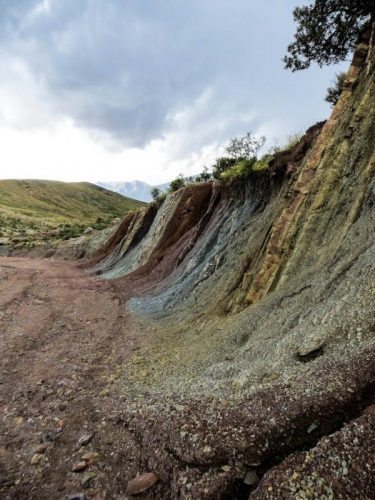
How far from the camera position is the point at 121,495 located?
3.99 meters

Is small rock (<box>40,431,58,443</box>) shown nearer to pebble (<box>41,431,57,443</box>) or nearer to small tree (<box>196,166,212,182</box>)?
pebble (<box>41,431,57,443</box>)

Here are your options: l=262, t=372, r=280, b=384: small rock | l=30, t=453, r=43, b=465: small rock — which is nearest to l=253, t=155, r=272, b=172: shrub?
l=262, t=372, r=280, b=384: small rock

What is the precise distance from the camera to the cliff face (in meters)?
3.96

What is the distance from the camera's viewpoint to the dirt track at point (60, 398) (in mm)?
4363

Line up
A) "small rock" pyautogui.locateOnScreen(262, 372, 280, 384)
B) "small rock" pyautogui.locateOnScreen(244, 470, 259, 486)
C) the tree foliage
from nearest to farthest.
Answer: "small rock" pyautogui.locateOnScreen(244, 470, 259, 486)
"small rock" pyautogui.locateOnScreen(262, 372, 280, 384)
the tree foliage

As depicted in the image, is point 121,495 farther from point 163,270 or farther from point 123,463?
point 163,270

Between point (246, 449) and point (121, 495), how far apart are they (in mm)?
1552

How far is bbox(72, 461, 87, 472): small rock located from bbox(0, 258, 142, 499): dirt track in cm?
6

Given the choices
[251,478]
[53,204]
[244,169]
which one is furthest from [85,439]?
[53,204]

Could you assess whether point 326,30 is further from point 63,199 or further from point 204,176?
point 63,199

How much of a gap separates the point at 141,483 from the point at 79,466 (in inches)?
39.4

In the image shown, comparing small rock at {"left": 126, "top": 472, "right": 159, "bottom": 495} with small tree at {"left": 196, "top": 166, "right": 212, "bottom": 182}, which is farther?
small tree at {"left": 196, "top": 166, "right": 212, "bottom": 182}

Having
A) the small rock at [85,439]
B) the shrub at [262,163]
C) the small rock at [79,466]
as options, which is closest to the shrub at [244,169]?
the shrub at [262,163]

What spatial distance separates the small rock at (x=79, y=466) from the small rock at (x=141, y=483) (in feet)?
2.53
